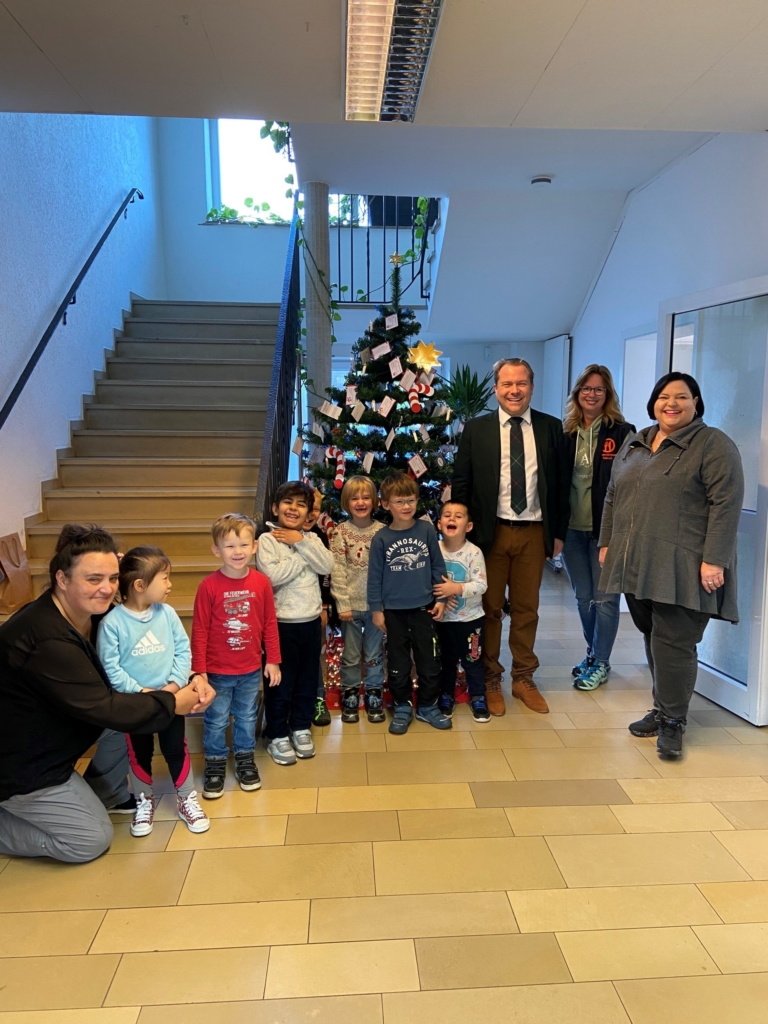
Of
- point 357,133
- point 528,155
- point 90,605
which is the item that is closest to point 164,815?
point 90,605

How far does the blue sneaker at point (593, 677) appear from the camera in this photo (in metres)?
3.38

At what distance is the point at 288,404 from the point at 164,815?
8.87ft

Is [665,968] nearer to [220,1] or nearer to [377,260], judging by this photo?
[220,1]

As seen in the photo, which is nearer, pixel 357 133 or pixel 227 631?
pixel 227 631

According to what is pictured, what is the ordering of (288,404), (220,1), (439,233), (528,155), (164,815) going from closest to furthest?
(220,1)
(164,815)
(528,155)
(288,404)
(439,233)

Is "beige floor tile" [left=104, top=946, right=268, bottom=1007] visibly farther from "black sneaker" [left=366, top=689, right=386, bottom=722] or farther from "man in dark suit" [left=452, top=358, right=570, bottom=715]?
"man in dark suit" [left=452, top=358, right=570, bottom=715]

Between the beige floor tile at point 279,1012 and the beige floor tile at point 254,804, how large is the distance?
2.54 ft

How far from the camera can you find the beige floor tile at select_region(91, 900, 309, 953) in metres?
1.78

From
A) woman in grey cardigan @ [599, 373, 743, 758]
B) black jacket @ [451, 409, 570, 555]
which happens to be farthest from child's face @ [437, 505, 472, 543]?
woman in grey cardigan @ [599, 373, 743, 758]

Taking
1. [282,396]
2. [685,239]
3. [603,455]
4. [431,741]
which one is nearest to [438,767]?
[431,741]

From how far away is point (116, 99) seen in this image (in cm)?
260

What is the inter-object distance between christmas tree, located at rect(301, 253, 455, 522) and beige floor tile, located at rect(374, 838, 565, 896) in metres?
1.53

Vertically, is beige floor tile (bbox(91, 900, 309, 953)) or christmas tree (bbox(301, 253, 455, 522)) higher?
christmas tree (bbox(301, 253, 455, 522))

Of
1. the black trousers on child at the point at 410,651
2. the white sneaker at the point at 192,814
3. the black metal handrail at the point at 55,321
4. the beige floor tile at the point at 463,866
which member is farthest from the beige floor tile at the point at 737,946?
the black metal handrail at the point at 55,321
